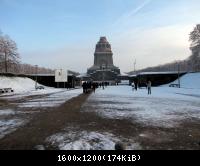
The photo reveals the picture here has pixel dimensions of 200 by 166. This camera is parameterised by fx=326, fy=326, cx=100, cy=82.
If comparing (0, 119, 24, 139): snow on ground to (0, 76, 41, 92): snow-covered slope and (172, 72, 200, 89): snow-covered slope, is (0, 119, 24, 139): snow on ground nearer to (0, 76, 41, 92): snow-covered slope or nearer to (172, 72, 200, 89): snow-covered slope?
(0, 76, 41, 92): snow-covered slope

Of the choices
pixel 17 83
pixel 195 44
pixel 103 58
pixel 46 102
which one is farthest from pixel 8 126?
pixel 103 58

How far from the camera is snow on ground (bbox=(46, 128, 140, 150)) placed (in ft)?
26.2

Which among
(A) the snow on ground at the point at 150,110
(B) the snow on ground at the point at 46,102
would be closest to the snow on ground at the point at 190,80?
(B) the snow on ground at the point at 46,102

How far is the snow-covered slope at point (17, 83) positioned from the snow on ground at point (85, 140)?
5274cm

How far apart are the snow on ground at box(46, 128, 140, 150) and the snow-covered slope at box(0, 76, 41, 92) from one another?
5274cm

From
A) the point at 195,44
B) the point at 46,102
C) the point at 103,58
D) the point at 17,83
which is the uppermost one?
the point at 103,58

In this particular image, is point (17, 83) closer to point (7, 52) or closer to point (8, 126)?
point (7, 52)

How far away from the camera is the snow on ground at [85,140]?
7973 mm

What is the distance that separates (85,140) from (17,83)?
6412 cm

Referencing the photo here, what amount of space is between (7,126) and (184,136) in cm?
620

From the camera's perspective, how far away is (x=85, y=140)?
8.89 meters
